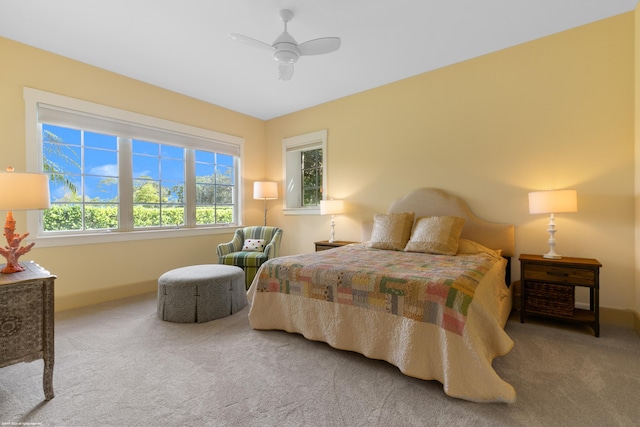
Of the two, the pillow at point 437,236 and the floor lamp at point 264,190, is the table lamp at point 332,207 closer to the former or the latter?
the floor lamp at point 264,190

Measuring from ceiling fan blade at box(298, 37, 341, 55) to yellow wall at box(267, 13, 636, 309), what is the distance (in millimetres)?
1725

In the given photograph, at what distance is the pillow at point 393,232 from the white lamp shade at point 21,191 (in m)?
2.91

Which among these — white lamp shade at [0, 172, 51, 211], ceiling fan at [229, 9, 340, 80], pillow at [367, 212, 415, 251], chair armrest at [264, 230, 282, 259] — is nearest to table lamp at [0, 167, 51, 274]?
white lamp shade at [0, 172, 51, 211]

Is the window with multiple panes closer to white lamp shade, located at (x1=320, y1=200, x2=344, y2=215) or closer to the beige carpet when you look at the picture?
white lamp shade, located at (x1=320, y1=200, x2=344, y2=215)

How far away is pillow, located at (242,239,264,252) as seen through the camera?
411 centimetres

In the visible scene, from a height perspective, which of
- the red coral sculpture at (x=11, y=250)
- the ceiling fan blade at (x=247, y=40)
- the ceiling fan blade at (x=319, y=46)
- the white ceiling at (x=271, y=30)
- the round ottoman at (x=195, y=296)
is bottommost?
the round ottoman at (x=195, y=296)

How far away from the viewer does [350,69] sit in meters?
3.54

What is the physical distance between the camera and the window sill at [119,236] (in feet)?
10.1

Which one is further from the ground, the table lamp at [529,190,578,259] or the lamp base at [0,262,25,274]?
the table lamp at [529,190,578,259]

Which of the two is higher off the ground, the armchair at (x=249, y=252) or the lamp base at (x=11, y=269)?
the lamp base at (x=11, y=269)

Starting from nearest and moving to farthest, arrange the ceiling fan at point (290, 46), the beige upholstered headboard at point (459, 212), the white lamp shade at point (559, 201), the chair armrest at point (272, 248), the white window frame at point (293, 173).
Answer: the ceiling fan at point (290, 46) → the white lamp shade at point (559, 201) → the beige upholstered headboard at point (459, 212) → the chair armrest at point (272, 248) → the white window frame at point (293, 173)

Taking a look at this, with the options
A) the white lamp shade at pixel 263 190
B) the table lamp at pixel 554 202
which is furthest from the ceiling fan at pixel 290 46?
the white lamp shade at pixel 263 190

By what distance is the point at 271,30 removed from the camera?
2781mm

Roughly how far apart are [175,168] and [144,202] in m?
0.67
